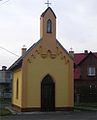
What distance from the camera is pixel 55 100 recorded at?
37.3m

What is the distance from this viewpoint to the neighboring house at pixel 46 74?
36.4m

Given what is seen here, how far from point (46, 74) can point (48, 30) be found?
12.9ft

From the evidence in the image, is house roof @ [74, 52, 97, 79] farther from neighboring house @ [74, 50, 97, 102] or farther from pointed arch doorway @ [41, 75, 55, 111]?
pointed arch doorway @ [41, 75, 55, 111]

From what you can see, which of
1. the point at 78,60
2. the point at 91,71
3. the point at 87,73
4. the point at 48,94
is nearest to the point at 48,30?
the point at 48,94

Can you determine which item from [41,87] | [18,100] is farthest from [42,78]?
[18,100]

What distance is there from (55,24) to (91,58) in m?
27.1

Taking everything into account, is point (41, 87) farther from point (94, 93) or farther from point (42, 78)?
point (94, 93)

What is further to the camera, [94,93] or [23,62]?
[94,93]

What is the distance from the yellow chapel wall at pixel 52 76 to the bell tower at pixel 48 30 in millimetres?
840

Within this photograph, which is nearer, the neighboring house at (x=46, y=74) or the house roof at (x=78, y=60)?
the neighboring house at (x=46, y=74)

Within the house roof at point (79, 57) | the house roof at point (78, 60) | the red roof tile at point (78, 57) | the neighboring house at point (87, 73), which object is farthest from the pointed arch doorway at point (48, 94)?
the red roof tile at point (78, 57)

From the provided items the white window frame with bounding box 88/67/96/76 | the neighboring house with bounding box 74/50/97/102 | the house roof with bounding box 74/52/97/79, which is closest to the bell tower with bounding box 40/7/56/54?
the neighboring house with bounding box 74/50/97/102

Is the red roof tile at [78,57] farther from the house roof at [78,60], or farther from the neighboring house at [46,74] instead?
the neighboring house at [46,74]

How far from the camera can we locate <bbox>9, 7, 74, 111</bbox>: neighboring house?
1435 inches
